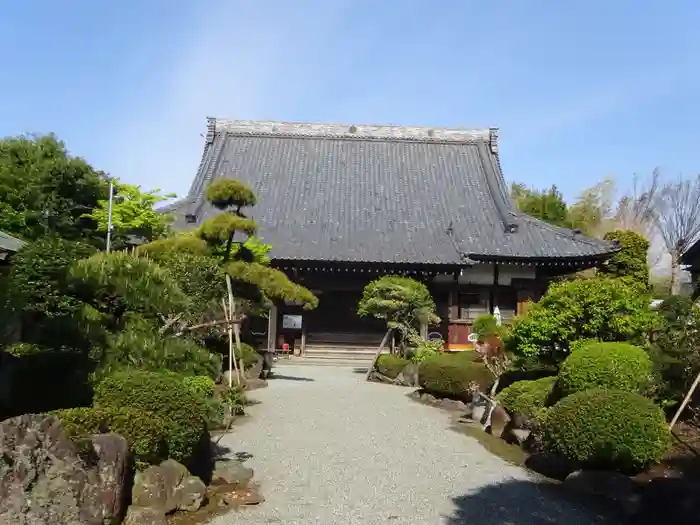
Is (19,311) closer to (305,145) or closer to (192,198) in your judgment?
(192,198)

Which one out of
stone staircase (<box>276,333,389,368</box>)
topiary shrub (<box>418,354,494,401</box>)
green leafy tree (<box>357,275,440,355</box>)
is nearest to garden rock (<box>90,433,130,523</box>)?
topiary shrub (<box>418,354,494,401</box>)

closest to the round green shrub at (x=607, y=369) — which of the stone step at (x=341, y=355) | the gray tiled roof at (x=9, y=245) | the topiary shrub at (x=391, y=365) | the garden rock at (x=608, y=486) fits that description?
the garden rock at (x=608, y=486)

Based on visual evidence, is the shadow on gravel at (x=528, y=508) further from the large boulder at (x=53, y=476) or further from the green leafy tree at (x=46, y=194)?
the green leafy tree at (x=46, y=194)

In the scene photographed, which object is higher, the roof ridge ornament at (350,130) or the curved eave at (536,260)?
the roof ridge ornament at (350,130)

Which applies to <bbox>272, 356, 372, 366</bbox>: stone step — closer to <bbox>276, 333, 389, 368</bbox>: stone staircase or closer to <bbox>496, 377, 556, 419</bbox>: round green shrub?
<bbox>276, 333, 389, 368</bbox>: stone staircase

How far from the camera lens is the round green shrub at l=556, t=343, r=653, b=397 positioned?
25.3 ft

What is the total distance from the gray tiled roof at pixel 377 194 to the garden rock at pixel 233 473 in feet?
42.6

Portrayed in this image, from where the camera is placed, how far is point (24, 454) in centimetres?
415

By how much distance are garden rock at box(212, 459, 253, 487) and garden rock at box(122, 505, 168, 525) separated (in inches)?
55.3

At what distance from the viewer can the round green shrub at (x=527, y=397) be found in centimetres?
877

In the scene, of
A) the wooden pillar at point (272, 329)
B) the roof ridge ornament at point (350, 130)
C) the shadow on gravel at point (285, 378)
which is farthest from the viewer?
the roof ridge ornament at point (350, 130)

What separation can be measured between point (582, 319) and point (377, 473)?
14.0 ft

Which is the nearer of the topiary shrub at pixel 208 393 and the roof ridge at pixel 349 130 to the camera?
the topiary shrub at pixel 208 393

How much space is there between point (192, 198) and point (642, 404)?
19.8 metres
